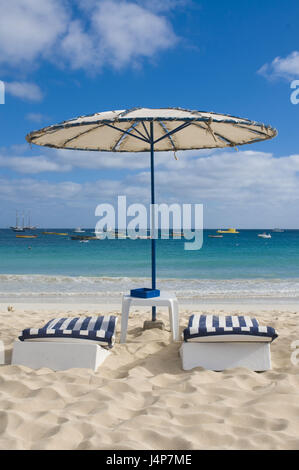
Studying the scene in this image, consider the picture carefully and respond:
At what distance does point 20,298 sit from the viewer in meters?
10.6

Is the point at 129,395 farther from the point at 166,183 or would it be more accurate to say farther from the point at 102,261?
the point at 166,183

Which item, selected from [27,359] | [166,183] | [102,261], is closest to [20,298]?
[27,359]

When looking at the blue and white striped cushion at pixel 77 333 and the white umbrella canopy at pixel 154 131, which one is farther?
the white umbrella canopy at pixel 154 131

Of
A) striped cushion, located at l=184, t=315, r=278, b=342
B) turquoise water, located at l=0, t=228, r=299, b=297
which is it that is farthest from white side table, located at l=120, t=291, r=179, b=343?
turquoise water, located at l=0, t=228, r=299, b=297

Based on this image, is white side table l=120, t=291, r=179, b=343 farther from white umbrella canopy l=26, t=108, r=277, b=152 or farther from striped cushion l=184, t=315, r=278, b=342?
white umbrella canopy l=26, t=108, r=277, b=152

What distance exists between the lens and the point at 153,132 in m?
5.45

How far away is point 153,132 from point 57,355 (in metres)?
3.11

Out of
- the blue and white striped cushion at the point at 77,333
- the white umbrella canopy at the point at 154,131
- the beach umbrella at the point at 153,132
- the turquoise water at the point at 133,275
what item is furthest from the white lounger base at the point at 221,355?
the turquoise water at the point at 133,275

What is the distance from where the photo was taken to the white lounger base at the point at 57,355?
142 inches

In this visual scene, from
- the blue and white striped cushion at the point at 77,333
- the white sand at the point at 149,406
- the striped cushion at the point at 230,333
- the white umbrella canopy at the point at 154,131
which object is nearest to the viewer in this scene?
the white sand at the point at 149,406

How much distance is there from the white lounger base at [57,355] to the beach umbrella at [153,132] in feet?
4.57

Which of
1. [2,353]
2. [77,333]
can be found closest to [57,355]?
[77,333]

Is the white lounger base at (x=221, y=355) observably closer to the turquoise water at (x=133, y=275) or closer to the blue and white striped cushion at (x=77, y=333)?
the blue and white striped cushion at (x=77, y=333)
